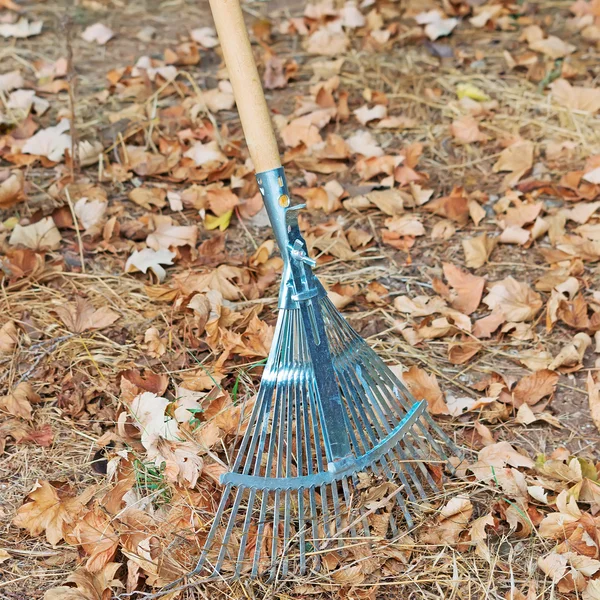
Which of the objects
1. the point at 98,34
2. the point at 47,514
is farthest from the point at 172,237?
the point at 98,34

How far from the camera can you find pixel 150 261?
212 cm

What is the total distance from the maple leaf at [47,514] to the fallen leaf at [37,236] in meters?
0.83

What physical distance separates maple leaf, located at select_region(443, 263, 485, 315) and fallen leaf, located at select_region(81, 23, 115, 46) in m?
1.77

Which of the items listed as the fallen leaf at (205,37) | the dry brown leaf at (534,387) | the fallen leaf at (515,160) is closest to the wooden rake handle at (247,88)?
the dry brown leaf at (534,387)

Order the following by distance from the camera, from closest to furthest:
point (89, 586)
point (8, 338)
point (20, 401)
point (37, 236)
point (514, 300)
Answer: point (89, 586) → point (20, 401) → point (8, 338) → point (514, 300) → point (37, 236)

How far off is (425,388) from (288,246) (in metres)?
0.49

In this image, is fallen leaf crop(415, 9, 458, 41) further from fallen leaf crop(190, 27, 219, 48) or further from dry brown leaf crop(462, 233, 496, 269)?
dry brown leaf crop(462, 233, 496, 269)

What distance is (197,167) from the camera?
8.16 feet

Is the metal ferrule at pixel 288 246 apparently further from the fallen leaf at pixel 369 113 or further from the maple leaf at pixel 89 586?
the fallen leaf at pixel 369 113

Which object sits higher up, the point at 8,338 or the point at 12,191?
the point at 12,191

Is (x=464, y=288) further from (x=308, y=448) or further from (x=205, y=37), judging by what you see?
(x=205, y=37)

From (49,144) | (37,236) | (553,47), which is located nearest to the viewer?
(37,236)

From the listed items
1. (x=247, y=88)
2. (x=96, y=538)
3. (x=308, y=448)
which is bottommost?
(x=96, y=538)

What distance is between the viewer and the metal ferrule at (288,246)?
1507mm
